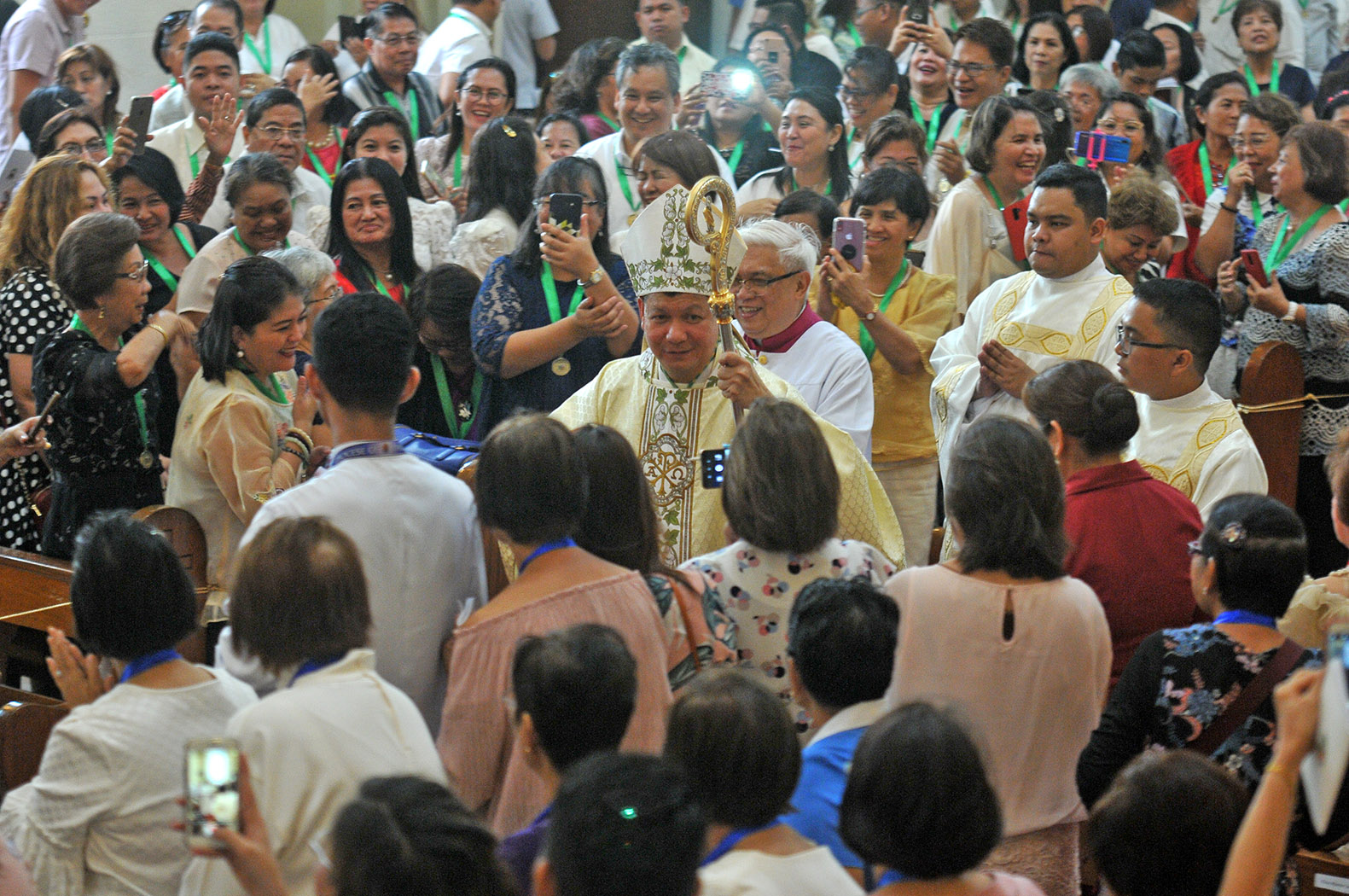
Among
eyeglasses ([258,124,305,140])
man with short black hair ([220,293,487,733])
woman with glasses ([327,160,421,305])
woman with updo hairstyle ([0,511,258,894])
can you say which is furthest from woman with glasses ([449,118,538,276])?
woman with updo hairstyle ([0,511,258,894])

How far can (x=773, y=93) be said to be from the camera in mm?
8258

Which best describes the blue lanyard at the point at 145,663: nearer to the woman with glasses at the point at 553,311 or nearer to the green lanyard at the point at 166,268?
the woman with glasses at the point at 553,311

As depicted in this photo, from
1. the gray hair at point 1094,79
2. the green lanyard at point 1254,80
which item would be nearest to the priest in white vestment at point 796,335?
the gray hair at point 1094,79

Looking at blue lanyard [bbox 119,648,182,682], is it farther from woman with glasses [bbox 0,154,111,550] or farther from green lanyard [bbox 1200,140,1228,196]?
green lanyard [bbox 1200,140,1228,196]

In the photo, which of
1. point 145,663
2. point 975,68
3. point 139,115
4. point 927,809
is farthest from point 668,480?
point 975,68

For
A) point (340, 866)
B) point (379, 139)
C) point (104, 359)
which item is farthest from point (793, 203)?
point (340, 866)

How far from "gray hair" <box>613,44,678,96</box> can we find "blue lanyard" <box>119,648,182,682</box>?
14.5 ft

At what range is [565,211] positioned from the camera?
15.1 ft

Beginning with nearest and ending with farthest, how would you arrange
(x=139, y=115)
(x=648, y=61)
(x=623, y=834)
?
(x=623, y=834)
(x=139, y=115)
(x=648, y=61)

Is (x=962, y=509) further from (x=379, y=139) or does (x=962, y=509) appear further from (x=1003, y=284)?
(x=379, y=139)

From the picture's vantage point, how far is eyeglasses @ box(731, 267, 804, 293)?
460 cm

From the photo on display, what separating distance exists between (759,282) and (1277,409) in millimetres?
2098

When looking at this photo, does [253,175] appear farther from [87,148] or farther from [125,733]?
[125,733]

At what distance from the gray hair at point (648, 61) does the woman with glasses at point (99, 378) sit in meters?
2.70
